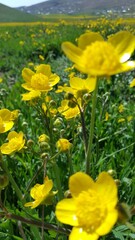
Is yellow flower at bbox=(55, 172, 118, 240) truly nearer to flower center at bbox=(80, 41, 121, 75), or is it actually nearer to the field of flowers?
the field of flowers

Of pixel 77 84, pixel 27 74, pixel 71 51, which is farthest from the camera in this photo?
pixel 27 74

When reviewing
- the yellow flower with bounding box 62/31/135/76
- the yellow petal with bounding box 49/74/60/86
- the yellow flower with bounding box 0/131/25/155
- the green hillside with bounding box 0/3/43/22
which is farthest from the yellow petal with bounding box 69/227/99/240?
the green hillside with bounding box 0/3/43/22

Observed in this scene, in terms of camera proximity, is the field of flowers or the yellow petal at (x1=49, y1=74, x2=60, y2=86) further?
the yellow petal at (x1=49, y1=74, x2=60, y2=86)

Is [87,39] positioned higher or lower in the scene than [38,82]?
higher

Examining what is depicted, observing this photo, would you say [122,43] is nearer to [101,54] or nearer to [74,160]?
[101,54]

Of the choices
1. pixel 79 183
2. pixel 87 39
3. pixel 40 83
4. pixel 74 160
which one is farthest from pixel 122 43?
pixel 74 160

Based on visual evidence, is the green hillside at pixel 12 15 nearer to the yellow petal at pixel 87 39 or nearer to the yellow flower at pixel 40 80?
the yellow flower at pixel 40 80

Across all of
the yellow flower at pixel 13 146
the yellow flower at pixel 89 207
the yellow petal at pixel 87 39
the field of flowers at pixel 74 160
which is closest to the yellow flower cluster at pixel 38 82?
the field of flowers at pixel 74 160
